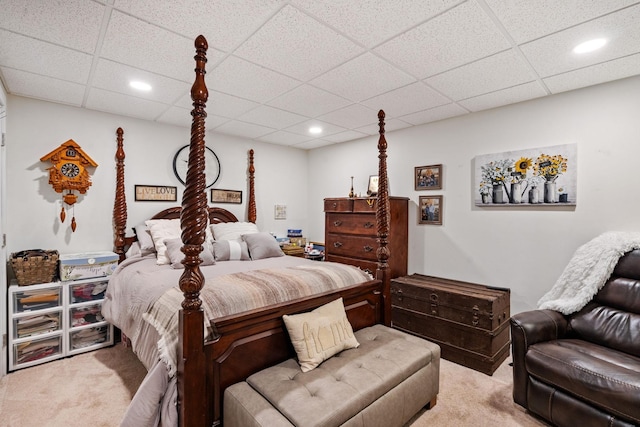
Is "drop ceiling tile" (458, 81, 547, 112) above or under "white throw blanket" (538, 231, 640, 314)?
above

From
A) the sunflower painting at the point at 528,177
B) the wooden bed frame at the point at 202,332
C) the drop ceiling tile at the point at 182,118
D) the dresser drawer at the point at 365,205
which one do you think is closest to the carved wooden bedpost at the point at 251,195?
the drop ceiling tile at the point at 182,118

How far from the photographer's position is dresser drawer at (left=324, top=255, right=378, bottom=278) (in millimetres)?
3722

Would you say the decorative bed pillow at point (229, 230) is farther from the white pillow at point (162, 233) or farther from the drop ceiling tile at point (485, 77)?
the drop ceiling tile at point (485, 77)

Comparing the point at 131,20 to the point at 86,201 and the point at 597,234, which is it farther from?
the point at 597,234

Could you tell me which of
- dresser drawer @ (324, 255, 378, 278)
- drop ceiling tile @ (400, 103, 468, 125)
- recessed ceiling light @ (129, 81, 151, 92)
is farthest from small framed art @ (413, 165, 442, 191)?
recessed ceiling light @ (129, 81, 151, 92)

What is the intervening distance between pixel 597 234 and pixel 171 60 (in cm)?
373

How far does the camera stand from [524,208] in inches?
120

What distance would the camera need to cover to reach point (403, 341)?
2.26 meters

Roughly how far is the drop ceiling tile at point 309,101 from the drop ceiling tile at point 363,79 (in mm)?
117

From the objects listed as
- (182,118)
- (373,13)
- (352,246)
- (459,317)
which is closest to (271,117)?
(182,118)

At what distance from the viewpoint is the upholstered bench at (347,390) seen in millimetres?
1494

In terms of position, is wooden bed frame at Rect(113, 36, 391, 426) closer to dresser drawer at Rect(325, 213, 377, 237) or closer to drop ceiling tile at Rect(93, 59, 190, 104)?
drop ceiling tile at Rect(93, 59, 190, 104)

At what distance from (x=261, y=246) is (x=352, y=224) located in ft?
3.92

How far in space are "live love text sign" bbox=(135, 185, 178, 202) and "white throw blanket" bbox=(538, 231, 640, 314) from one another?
4097 mm
